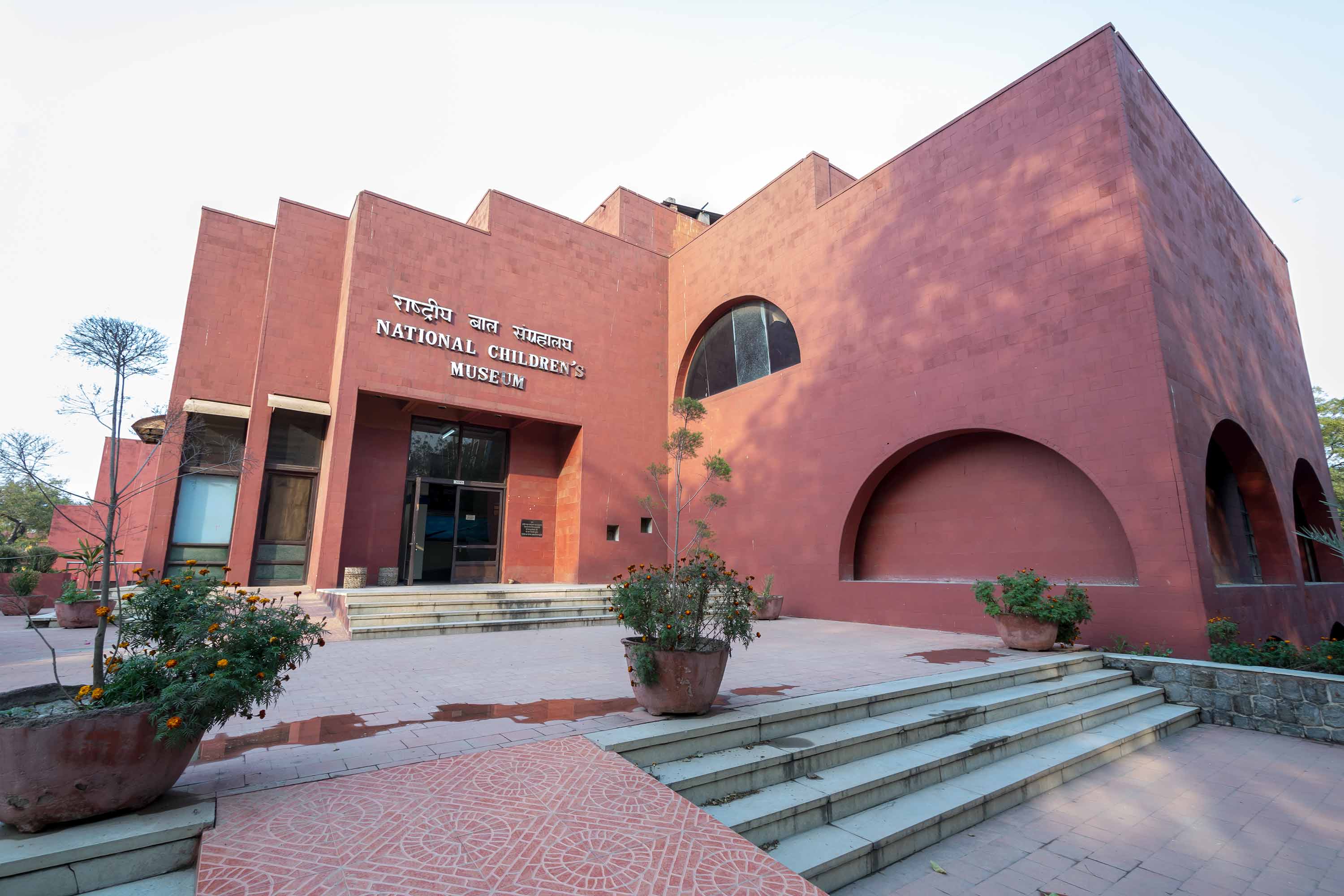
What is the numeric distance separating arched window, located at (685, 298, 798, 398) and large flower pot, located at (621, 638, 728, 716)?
9.26 metres

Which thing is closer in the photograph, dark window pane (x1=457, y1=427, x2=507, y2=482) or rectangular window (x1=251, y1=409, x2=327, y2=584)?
rectangular window (x1=251, y1=409, x2=327, y2=584)

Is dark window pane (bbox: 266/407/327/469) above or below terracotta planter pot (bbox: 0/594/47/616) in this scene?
above

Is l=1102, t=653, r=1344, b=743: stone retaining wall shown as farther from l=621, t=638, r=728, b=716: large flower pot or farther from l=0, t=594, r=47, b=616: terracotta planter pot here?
l=0, t=594, r=47, b=616: terracotta planter pot

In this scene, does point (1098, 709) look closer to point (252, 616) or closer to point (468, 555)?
point (252, 616)

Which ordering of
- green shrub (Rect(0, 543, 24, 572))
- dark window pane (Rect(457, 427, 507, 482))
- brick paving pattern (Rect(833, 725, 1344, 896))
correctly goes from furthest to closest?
green shrub (Rect(0, 543, 24, 572)) < dark window pane (Rect(457, 427, 507, 482)) < brick paving pattern (Rect(833, 725, 1344, 896))

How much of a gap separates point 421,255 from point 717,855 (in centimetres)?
1282

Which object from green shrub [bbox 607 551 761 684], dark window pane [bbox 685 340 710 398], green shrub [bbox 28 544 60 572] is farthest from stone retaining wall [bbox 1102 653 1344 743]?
green shrub [bbox 28 544 60 572]

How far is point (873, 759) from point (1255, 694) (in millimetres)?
4719

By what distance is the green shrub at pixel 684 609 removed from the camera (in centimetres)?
412

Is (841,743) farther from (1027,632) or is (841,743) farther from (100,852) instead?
(1027,632)

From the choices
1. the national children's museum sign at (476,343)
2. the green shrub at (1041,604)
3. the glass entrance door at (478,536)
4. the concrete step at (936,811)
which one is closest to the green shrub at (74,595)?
the glass entrance door at (478,536)

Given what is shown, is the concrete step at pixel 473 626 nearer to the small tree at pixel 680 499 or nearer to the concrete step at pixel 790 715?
the small tree at pixel 680 499

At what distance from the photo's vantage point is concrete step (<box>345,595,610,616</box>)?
9.16m

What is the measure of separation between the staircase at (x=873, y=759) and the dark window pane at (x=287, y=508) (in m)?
11.2
